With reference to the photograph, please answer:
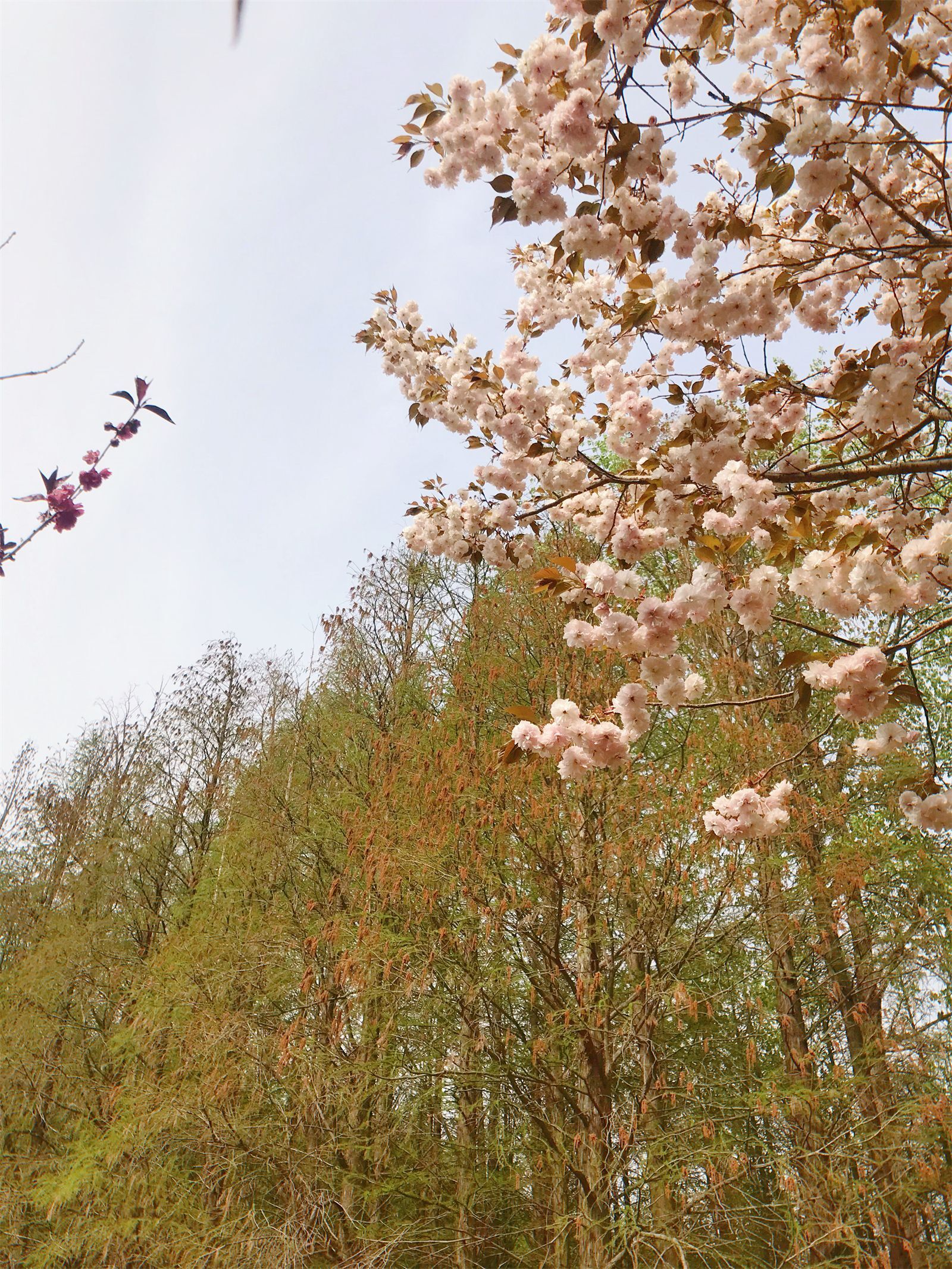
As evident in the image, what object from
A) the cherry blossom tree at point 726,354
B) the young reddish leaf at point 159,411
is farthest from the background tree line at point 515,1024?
the young reddish leaf at point 159,411

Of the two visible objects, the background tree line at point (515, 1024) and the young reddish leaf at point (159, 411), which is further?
the background tree line at point (515, 1024)

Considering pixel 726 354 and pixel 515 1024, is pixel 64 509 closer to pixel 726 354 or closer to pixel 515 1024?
pixel 726 354

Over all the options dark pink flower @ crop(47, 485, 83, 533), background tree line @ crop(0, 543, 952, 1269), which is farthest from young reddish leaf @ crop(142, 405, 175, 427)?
background tree line @ crop(0, 543, 952, 1269)

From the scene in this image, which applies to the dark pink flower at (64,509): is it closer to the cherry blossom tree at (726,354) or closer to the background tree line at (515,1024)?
the cherry blossom tree at (726,354)

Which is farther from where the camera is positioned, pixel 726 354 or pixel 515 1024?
pixel 515 1024

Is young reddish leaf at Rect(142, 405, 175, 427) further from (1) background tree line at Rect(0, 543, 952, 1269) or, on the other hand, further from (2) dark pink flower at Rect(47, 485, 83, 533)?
(1) background tree line at Rect(0, 543, 952, 1269)

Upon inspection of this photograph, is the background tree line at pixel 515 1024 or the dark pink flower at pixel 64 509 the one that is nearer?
the dark pink flower at pixel 64 509

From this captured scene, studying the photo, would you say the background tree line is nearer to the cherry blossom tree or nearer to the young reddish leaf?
the cherry blossom tree

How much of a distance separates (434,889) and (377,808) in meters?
1.87

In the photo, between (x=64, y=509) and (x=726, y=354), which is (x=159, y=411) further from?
(x=726, y=354)

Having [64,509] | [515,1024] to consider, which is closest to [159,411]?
[64,509]

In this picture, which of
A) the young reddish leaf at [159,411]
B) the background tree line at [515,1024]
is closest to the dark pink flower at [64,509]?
the young reddish leaf at [159,411]

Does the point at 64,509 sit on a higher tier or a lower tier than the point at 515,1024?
higher

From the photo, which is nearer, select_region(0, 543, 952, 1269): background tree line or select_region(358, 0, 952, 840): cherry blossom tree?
select_region(358, 0, 952, 840): cherry blossom tree
